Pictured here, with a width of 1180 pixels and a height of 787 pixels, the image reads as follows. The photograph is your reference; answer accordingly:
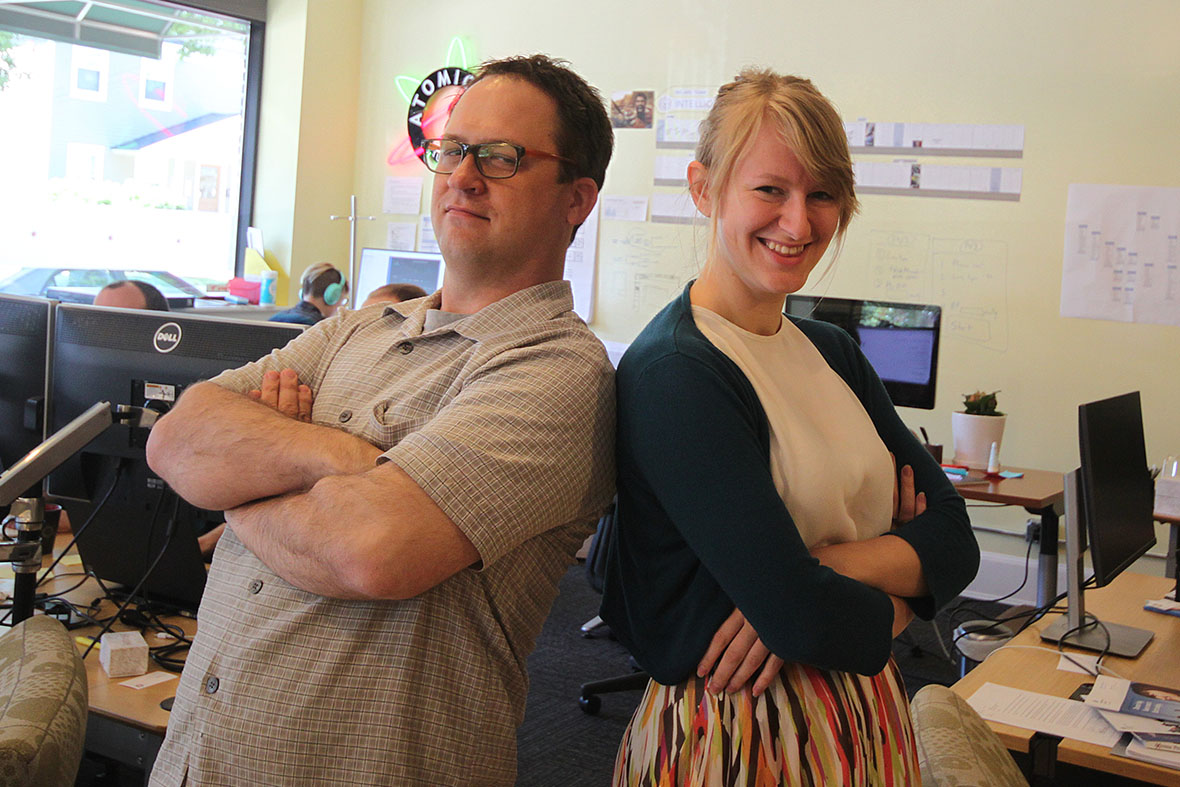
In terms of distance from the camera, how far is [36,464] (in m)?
1.57

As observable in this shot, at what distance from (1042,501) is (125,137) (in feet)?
17.3

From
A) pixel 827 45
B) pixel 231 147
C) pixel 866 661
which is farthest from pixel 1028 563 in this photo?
pixel 231 147

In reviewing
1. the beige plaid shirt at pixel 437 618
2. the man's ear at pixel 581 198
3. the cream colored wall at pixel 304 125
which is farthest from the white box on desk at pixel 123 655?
the cream colored wall at pixel 304 125

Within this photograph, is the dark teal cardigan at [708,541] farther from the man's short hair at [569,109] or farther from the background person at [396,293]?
the background person at [396,293]

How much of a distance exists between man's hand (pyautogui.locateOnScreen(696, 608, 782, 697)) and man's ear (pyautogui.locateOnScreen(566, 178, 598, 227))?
1.98 feet

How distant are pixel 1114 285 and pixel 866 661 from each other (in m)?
4.13

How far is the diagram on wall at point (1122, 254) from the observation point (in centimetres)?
464

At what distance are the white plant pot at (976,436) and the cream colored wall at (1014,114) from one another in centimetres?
109

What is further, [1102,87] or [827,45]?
[827,45]

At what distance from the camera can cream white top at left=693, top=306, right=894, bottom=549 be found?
1.28 m

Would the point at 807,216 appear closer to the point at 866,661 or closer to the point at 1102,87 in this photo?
the point at 866,661

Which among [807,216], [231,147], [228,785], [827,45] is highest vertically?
[827,45]

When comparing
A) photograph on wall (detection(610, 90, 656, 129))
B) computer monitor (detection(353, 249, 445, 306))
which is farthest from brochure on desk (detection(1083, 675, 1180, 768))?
computer monitor (detection(353, 249, 445, 306))

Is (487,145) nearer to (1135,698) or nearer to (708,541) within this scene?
(708,541)
